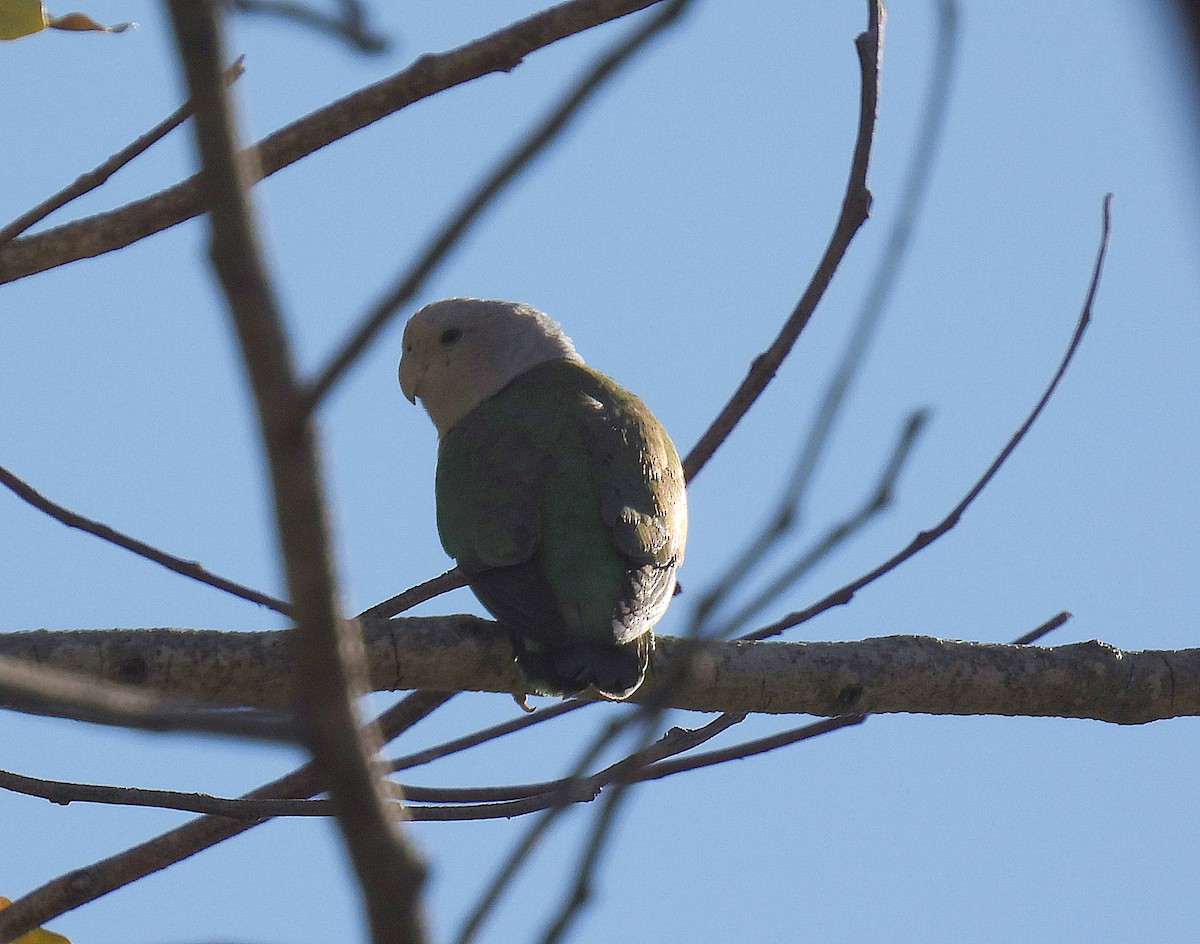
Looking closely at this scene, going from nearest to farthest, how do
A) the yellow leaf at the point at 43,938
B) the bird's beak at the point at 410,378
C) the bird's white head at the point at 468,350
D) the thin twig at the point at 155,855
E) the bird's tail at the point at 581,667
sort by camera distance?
the yellow leaf at the point at 43,938 < the thin twig at the point at 155,855 < the bird's tail at the point at 581,667 < the bird's white head at the point at 468,350 < the bird's beak at the point at 410,378

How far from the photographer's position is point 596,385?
5.17 metres

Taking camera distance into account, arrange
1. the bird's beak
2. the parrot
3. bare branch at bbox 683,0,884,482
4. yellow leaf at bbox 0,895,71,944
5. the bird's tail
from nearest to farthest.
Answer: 1. yellow leaf at bbox 0,895,71,944
2. bare branch at bbox 683,0,884,482
3. the bird's tail
4. the parrot
5. the bird's beak

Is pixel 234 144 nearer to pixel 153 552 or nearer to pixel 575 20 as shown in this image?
pixel 575 20

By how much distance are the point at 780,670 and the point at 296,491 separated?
253 cm

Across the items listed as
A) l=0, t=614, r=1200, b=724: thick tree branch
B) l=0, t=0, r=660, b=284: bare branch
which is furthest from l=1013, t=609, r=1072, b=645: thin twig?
l=0, t=0, r=660, b=284: bare branch

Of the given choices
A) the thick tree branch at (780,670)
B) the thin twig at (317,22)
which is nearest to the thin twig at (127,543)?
the thick tree branch at (780,670)

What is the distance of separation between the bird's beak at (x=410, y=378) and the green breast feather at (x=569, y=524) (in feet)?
3.04

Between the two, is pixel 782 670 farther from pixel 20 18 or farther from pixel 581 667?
pixel 20 18

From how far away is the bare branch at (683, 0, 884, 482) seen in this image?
125 inches

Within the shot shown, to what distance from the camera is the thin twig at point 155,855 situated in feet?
9.55

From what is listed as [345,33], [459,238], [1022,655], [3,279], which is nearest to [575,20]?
[3,279]

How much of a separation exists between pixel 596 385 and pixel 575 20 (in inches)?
84.9

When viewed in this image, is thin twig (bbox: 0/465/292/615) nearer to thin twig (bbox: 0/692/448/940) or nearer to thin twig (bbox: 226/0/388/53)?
thin twig (bbox: 0/692/448/940)

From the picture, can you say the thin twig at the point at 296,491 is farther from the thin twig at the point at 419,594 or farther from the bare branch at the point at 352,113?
the thin twig at the point at 419,594
